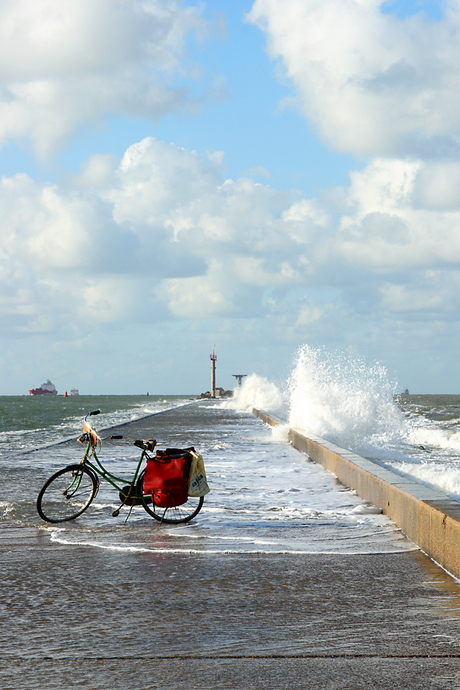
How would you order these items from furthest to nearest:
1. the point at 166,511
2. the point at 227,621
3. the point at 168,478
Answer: the point at 166,511, the point at 168,478, the point at 227,621

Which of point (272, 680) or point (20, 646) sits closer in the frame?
point (272, 680)

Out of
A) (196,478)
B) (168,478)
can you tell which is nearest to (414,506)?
(196,478)

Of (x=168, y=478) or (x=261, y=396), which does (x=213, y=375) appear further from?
(x=168, y=478)

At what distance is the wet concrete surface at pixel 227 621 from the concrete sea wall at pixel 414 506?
0.20 metres

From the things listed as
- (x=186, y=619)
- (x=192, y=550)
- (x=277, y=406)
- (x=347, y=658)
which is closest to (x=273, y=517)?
(x=192, y=550)

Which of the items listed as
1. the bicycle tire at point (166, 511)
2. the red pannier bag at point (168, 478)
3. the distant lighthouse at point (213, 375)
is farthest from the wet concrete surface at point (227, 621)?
the distant lighthouse at point (213, 375)

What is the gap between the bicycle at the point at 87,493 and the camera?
8.00m

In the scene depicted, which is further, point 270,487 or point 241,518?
point 270,487

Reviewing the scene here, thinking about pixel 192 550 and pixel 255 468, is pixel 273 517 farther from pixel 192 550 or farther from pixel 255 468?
pixel 255 468

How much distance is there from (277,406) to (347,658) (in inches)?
2025

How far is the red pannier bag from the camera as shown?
777cm

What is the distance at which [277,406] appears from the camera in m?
55.1

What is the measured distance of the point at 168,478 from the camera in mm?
7770

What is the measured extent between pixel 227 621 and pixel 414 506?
10.3 ft
